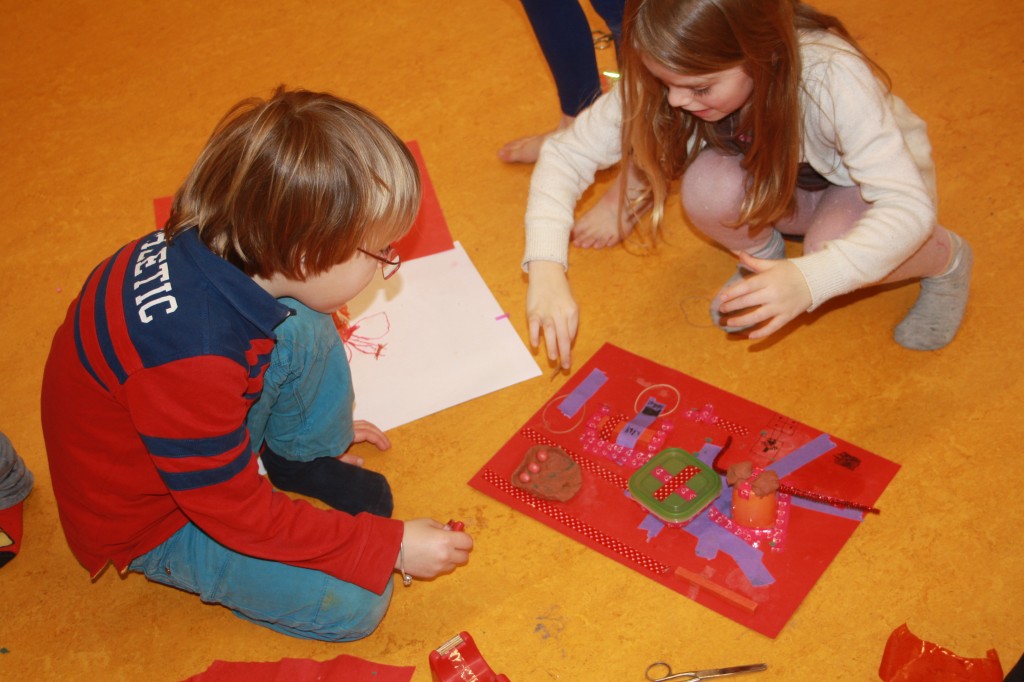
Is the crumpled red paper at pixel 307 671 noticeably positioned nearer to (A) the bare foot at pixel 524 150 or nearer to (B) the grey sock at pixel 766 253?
(B) the grey sock at pixel 766 253

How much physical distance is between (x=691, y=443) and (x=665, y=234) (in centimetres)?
43

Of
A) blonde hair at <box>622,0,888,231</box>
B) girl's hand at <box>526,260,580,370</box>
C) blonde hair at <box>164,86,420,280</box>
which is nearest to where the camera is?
blonde hair at <box>164,86,420,280</box>

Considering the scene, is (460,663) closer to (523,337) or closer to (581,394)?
(581,394)

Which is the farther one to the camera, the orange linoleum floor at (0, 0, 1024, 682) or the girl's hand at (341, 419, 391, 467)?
the girl's hand at (341, 419, 391, 467)

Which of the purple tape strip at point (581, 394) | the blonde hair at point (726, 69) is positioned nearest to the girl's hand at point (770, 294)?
the blonde hair at point (726, 69)

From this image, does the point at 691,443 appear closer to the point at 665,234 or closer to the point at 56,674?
the point at 665,234

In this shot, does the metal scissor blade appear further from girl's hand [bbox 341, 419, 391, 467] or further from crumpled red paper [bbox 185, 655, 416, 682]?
girl's hand [bbox 341, 419, 391, 467]

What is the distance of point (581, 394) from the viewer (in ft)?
4.08

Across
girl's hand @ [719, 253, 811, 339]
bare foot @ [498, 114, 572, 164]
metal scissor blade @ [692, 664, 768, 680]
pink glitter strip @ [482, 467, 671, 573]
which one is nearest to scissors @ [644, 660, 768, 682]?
metal scissor blade @ [692, 664, 768, 680]

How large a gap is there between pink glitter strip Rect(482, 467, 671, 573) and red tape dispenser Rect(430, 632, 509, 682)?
20 centimetres

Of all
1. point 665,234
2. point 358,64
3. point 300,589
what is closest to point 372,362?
point 300,589

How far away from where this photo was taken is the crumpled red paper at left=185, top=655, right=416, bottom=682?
1005mm

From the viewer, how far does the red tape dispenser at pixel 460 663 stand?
94 cm

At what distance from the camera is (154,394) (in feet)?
2.78
